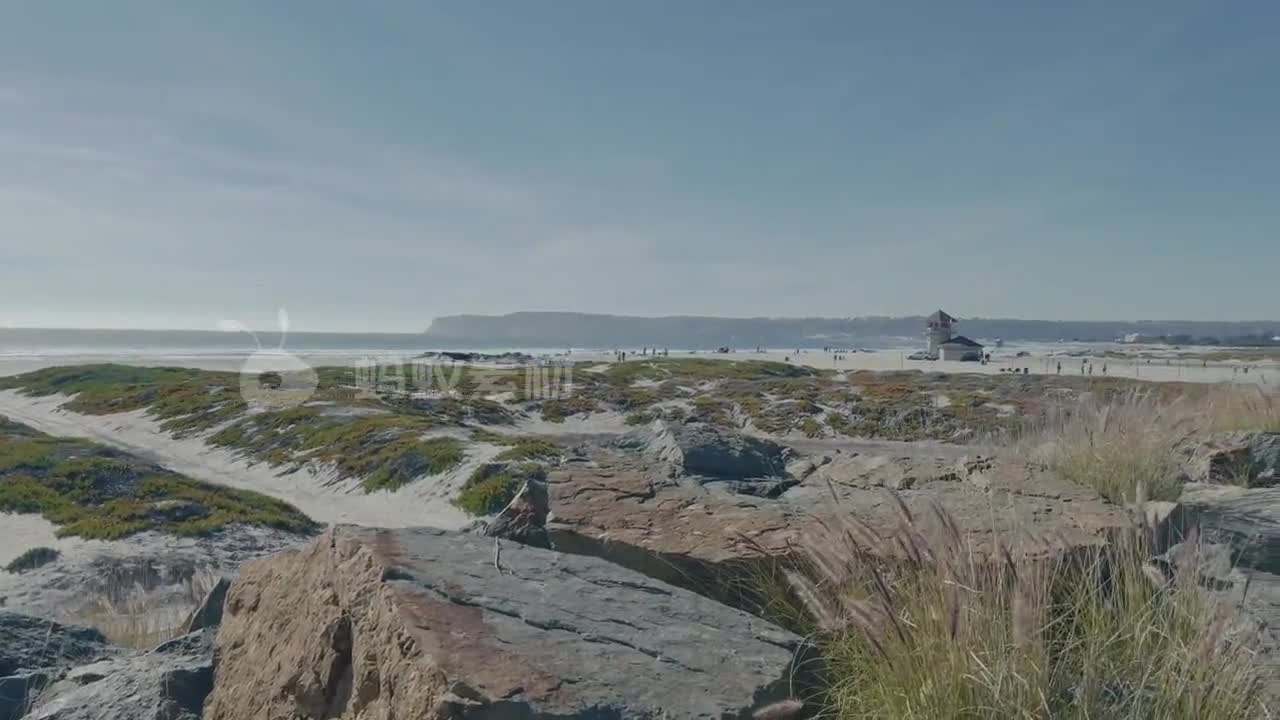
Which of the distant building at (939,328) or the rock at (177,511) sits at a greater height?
the distant building at (939,328)

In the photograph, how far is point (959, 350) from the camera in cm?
9088

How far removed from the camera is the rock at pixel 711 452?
6840 millimetres

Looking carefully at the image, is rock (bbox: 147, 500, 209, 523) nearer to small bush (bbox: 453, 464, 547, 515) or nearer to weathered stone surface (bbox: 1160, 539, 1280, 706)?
small bush (bbox: 453, 464, 547, 515)

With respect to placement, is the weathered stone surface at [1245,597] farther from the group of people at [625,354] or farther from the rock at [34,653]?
the group of people at [625,354]

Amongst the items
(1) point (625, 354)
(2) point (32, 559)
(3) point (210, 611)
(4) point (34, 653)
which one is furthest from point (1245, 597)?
(1) point (625, 354)

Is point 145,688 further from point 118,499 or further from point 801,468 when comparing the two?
point 118,499

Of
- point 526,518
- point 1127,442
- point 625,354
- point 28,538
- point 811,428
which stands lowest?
point 811,428

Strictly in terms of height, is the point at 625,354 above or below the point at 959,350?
below

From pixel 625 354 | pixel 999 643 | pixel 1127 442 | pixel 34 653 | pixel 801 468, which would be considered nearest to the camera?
pixel 999 643

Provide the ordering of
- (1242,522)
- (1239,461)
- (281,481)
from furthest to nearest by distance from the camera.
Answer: (281,481)
(1239,461)
(1242,522)

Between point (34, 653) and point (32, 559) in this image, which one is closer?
point (34, 653)

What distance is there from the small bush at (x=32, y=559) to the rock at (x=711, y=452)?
921 cm

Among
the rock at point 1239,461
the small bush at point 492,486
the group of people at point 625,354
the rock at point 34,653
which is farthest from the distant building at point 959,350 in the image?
the rock at point 34,653

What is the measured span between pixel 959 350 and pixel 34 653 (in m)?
94.1
